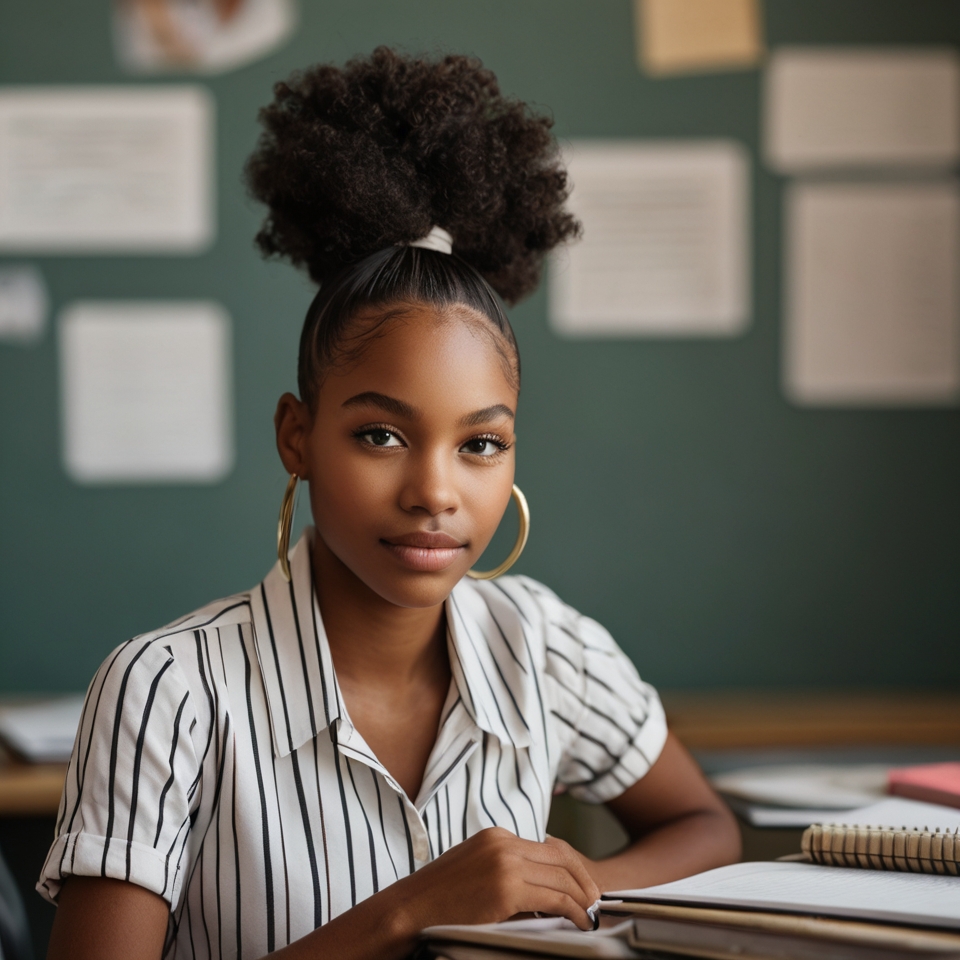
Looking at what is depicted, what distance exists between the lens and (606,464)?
174cm

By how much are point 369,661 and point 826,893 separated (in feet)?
1.34

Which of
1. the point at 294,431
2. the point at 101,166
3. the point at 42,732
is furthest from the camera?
the point at 101,166

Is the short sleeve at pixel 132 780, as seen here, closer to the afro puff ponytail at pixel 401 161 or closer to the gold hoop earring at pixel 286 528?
the gold hoop earring at pixel 286 528

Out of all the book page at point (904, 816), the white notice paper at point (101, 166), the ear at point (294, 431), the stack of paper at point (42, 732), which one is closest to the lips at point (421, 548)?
the ear at point (294, 431)

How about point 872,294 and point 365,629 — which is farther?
point 872,294

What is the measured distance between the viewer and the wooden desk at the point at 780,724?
1.23 metres

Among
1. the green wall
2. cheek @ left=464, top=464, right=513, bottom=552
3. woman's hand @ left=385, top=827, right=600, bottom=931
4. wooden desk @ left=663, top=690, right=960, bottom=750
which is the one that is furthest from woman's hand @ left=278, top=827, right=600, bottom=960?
the green wall

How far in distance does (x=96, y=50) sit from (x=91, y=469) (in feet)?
2.14

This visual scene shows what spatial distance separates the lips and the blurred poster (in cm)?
120

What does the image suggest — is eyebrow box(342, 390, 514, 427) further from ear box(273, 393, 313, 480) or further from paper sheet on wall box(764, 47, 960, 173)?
paper sheet on wall box(764, 47, 960, 173)

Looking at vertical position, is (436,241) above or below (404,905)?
above

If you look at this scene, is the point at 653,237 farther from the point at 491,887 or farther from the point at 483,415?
the point at 491,887

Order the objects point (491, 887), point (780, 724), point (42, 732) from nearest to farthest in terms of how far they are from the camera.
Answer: point (491, 887), point (42, 732), point (780, 724)

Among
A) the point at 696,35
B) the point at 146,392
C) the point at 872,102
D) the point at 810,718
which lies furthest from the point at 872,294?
the point at 146,392
